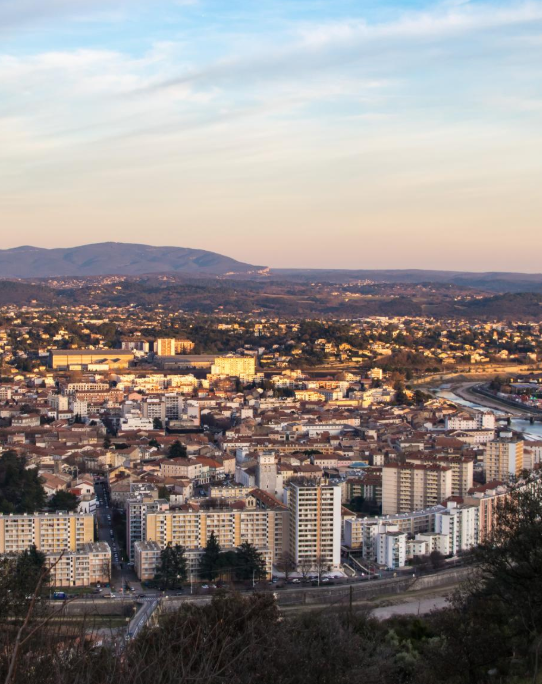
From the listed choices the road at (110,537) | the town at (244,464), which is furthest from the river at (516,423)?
the road at (110,537)

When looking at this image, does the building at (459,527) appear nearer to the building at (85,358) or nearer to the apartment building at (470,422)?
the apartment building at (470,422)

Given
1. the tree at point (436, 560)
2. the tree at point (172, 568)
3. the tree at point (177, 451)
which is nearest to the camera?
the tree at point (172, 568)

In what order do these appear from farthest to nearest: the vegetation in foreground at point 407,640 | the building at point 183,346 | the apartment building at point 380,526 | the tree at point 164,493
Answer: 1. the building at point 183,346
2. the tree at point 164,493
3. the apartment building at point 380,526
4. the vegetation in foreground at point 407,640

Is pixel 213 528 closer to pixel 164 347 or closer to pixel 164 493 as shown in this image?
pixel 164 493

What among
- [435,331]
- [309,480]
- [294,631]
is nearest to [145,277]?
[435,331]

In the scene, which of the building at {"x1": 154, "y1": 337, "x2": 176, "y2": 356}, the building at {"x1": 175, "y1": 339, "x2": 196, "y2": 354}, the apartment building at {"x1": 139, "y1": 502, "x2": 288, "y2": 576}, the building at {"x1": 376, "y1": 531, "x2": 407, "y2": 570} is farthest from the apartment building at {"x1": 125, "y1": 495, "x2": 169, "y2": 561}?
the building at {"x1": 175, "y1": 339, "x2": 196, "y2": 354}

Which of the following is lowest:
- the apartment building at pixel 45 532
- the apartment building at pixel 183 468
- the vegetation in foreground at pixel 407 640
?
the apartment building at pixel 183 468
